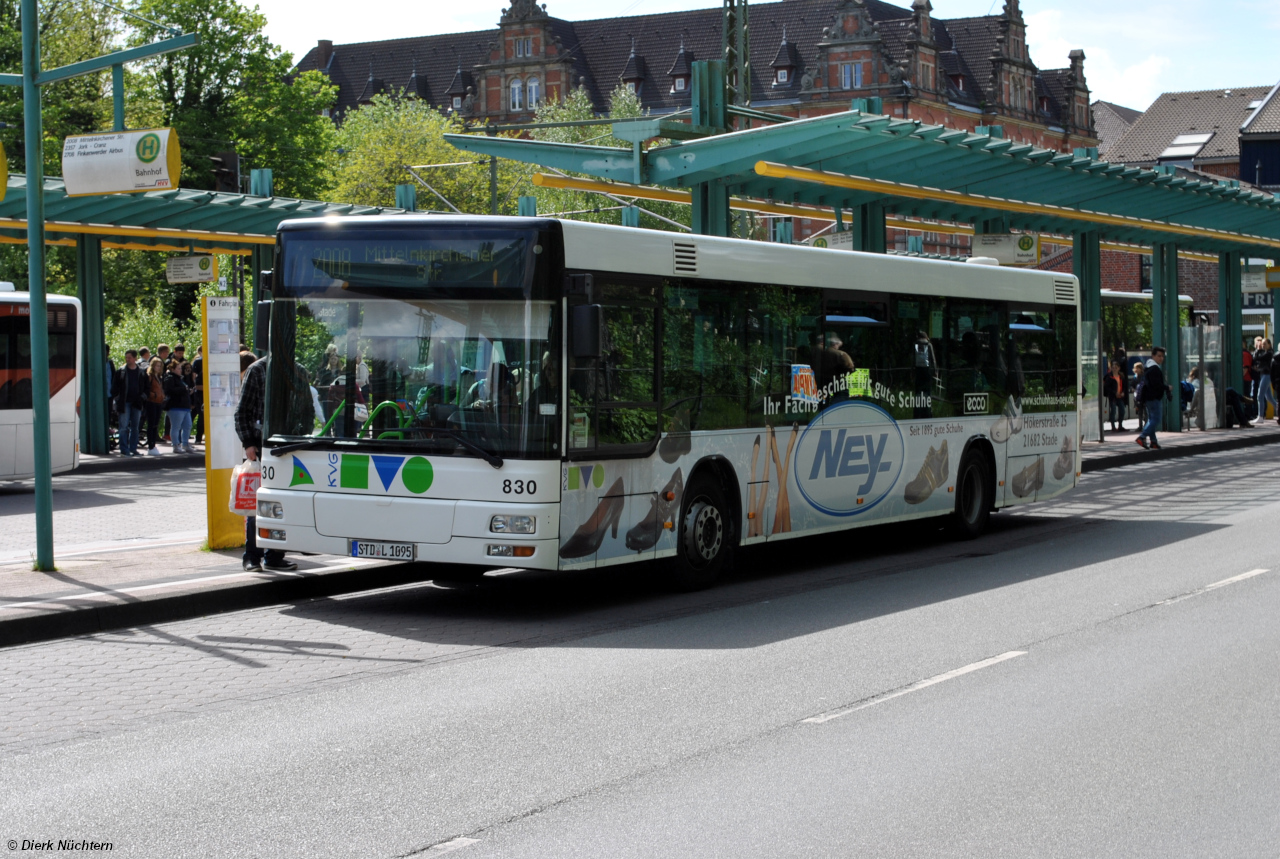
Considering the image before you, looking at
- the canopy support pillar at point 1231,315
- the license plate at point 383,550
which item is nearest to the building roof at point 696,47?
the canopy support pillar at point 1231,315

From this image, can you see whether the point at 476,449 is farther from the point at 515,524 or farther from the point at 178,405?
the point at 178,405

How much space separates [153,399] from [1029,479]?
15923 millimetres

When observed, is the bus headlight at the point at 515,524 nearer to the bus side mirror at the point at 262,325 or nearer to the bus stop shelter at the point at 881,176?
the bus side mirror at the point at 262,325

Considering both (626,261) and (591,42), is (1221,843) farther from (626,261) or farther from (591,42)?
(591,42)

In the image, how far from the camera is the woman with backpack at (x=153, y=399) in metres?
26.4

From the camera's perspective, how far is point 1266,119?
8281 centimetres

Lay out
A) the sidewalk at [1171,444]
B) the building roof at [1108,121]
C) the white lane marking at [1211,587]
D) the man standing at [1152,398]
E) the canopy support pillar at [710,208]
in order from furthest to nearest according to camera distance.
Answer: the building roof at [1108,121] < the man standing at [1152,398] < the sidewalk at [1171,444] < the canopy support pillar at [710,208] < the white lane marking at [1211,587]

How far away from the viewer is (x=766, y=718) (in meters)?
7.15

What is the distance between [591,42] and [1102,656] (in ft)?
312

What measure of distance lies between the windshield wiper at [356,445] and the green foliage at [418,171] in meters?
57.3

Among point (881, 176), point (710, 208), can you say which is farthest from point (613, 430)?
point (881, 176)

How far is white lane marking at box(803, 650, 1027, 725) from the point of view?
7.18 meters

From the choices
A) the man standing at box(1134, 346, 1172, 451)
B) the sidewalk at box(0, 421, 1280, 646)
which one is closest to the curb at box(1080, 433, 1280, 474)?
the man standing at box(1134, 346, 1172, 451)

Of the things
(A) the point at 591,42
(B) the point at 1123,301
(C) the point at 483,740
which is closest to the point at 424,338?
(C) the point at 483,740
